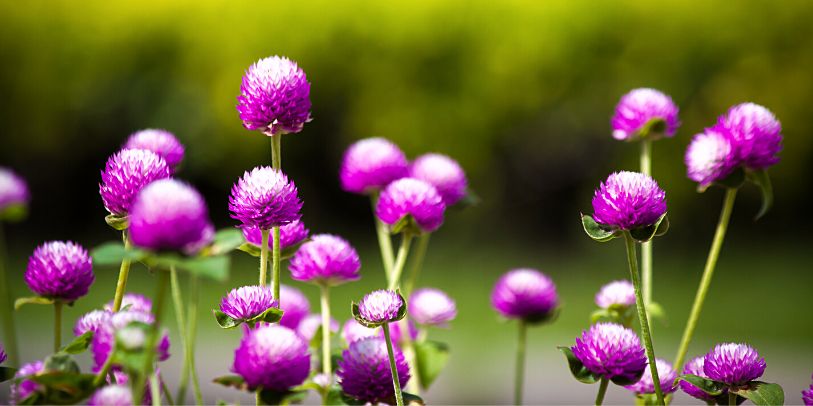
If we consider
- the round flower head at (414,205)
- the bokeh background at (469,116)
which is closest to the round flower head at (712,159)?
the round flower head at (414,205)

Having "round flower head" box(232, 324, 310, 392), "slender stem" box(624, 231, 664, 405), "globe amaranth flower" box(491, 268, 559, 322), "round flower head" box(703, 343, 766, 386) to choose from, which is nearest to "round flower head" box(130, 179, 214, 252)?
"round flower head" box(232, 324, 310, 392)

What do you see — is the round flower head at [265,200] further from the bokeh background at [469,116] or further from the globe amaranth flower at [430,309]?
the bokeh background at [469,116]

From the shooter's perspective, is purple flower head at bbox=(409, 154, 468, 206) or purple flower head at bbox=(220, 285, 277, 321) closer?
purple flower head at bbox=(220, 285, 277, 321)

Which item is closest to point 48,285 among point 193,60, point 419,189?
point 419,189

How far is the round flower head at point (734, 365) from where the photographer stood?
0.89 metres

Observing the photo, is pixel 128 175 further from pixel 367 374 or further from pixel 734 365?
pixel 734 365

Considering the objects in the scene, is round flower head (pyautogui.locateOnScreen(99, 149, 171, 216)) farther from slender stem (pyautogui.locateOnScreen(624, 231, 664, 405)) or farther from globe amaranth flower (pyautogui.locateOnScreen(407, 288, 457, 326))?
globe amaranth flower (pyautogui.locateOnScreen(407, 288, 457, 326))

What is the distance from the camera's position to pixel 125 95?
7547mm

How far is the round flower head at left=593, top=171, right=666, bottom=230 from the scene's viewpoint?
2.89 ft

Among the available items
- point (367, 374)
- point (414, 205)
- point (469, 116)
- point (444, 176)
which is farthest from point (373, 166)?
point (469, 116)

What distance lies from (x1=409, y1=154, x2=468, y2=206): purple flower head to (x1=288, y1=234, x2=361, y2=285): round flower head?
244 millimetres

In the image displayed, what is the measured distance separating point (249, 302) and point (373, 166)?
19.7 inches

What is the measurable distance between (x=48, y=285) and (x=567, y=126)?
21.7 ft

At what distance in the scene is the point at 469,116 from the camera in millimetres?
6707
